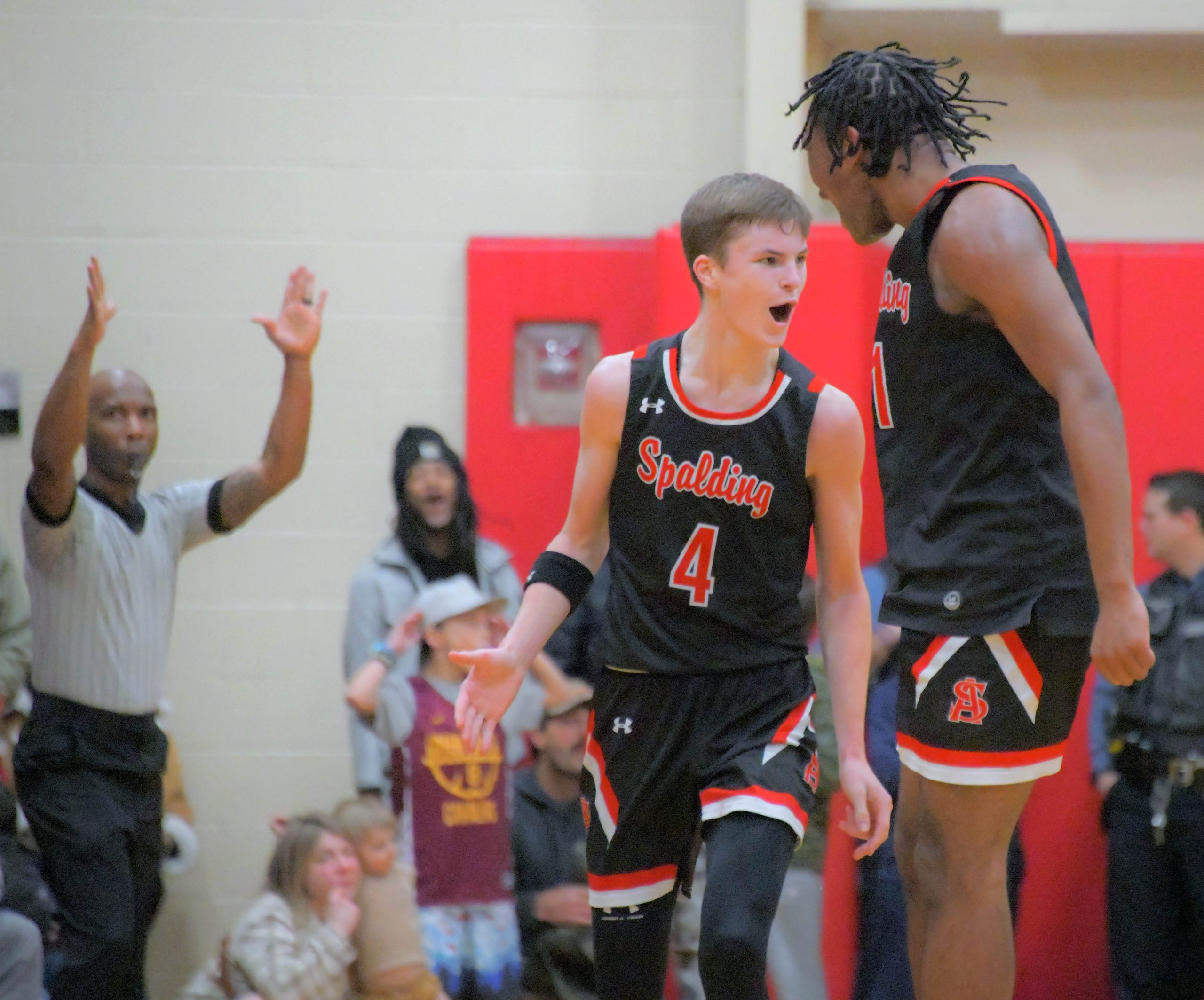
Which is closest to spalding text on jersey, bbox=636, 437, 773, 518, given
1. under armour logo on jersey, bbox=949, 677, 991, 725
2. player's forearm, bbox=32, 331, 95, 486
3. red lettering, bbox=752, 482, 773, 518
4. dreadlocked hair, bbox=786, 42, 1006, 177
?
red lettering, bbox=752, 482, 773, 518

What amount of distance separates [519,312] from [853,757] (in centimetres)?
296

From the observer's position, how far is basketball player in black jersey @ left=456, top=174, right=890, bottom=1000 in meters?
2.57

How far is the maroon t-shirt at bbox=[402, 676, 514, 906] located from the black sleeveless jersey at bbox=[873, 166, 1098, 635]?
200 centimetres

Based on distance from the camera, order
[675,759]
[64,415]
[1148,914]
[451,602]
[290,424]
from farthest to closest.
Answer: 1. [1148,914]
2. [451,602]
3. [290,424]
4. [64,415]
5. [675,759]

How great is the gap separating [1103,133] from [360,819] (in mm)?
3504

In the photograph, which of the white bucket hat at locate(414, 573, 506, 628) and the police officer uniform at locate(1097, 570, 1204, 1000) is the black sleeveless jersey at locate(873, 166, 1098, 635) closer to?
the white bucket hat at locate(414, 573, 506, 628)

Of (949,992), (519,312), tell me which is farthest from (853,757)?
(519,312)

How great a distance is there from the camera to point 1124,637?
229 centimetres

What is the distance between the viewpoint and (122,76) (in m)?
5.22

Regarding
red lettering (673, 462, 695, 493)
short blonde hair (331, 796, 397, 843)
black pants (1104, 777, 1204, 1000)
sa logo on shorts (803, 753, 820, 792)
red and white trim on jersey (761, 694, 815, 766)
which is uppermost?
red lettering (673, 462, 695, 493)

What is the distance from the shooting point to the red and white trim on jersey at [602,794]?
8.56 feet

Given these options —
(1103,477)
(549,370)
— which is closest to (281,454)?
(549,370)

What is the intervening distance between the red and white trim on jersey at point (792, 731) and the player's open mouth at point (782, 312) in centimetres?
67

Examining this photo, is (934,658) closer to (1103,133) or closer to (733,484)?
(733,484)
